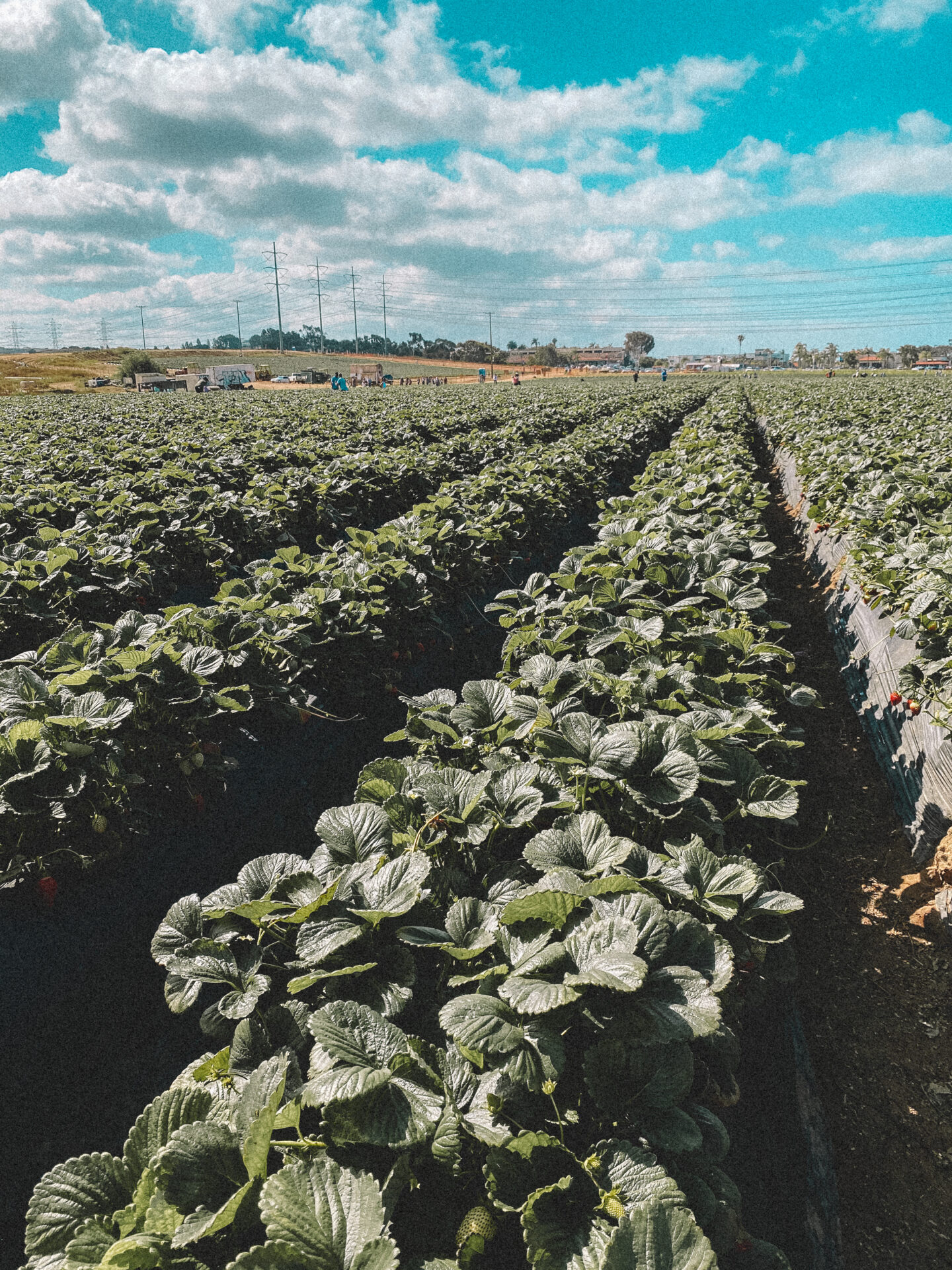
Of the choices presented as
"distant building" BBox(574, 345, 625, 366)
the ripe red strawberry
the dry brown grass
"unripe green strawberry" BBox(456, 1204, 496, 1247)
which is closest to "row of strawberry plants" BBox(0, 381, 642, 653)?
the ripe red strawberry

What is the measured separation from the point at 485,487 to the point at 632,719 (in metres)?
5.29

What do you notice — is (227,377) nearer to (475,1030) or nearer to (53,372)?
(53,372)

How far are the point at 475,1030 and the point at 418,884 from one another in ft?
1.12

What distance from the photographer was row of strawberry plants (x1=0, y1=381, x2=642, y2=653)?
4.96 meters

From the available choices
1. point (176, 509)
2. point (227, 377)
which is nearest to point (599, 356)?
point (227, 377)

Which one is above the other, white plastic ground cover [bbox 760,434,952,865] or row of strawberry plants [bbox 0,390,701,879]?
row of strawberry plants [bbox 0,390,701,879]

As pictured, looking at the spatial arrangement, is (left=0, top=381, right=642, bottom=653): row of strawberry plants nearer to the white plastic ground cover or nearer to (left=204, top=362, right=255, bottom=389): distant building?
the white plastic ground cover

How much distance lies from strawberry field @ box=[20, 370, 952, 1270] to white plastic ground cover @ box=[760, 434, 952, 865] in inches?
8.1

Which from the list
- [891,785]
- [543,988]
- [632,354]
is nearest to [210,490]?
[891,785]

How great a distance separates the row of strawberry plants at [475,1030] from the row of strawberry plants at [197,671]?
1.25 meters

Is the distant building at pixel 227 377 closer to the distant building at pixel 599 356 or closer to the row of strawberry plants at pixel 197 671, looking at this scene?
the row of strawberry plants at pixel 197 671

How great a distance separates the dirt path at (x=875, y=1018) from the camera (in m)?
2.06

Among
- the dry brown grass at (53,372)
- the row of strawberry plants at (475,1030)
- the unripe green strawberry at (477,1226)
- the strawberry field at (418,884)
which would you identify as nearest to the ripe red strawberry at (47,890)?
the strawberry field at (418,884)

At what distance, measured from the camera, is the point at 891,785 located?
383 centimetres
